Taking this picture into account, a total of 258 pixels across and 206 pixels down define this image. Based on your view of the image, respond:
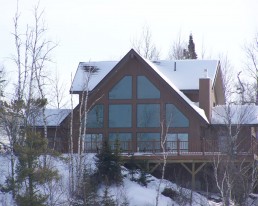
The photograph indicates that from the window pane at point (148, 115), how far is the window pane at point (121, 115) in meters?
0.56

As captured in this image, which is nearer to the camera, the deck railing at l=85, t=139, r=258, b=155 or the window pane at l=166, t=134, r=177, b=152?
the deck railing at l=85, t=139, r=258, b=155

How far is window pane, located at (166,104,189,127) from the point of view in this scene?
35.2 meters

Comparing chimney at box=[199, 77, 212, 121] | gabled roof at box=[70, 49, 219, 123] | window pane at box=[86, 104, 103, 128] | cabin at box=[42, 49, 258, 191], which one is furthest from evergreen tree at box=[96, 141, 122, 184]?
chimney at box=[199, 77, 212, 121]

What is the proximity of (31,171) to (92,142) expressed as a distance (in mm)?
10577

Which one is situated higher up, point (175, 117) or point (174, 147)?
point (175, 117)

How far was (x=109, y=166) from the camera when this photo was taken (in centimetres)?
3006

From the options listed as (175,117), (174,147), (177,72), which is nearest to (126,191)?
(174,147)

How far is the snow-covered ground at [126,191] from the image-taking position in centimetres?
2716

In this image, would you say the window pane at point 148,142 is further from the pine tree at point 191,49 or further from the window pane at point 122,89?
the pine tree at point 191,49

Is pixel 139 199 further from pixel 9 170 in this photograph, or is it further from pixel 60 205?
pixel 9 170

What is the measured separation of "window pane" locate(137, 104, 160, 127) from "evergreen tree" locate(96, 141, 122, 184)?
569 centimetres

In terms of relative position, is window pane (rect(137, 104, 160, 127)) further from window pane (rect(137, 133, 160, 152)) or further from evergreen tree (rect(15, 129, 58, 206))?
evergreen tree (rect(15, 129, 58, 206))

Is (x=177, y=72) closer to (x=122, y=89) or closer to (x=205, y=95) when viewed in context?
(x=205, y=95)

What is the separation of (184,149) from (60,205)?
10.5 m
